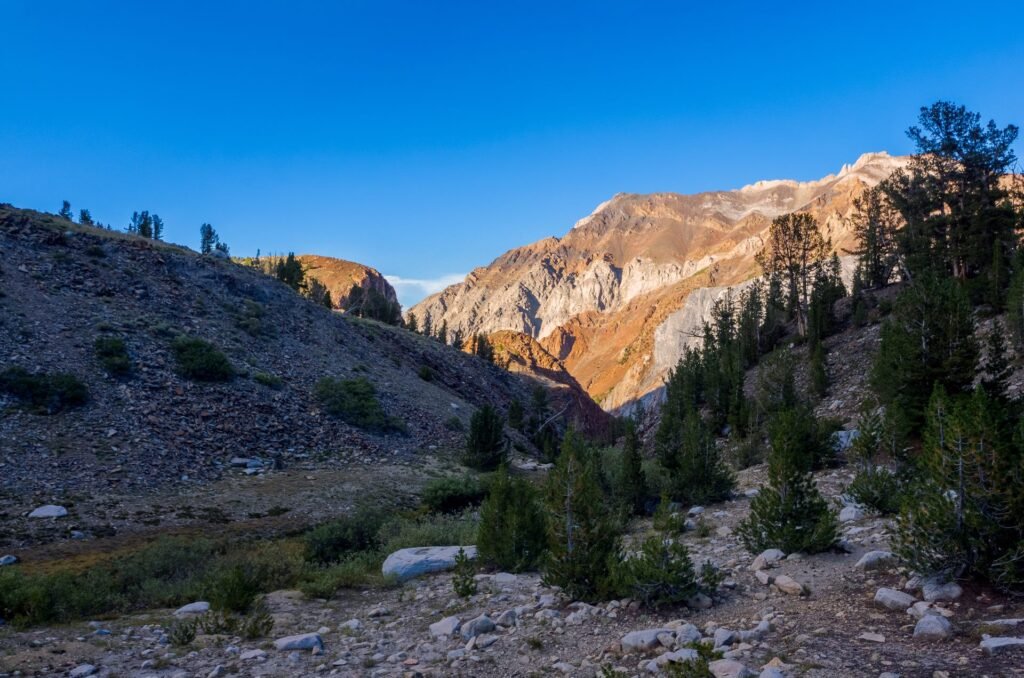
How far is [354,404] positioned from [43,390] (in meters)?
16.0

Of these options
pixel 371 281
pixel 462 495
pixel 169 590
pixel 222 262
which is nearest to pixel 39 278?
pixel 222 262

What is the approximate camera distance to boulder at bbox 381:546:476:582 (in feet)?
41.9

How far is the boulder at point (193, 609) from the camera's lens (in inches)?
404

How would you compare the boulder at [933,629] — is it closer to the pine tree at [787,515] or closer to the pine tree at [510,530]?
the pine tree at [787,515]

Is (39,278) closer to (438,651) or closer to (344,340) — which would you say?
(344,340)

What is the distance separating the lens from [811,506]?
9625mm

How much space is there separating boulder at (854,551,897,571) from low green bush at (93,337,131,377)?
1282 inches

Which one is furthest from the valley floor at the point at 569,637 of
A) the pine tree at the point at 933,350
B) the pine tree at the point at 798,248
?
the pine tree at the point at 798,248

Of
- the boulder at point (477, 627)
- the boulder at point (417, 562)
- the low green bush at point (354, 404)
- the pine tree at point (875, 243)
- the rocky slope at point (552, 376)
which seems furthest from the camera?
the rocky slope at point (552, 376)

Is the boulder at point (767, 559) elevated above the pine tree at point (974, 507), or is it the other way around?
the pine tree at point (974, 507)

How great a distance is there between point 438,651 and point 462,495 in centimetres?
1753

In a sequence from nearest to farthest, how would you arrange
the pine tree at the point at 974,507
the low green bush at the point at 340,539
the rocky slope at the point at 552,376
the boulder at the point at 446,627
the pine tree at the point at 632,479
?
the pine tree at the point at 974,507, the boulder at the point at 446,627, the low green bush at the point at 340,539, the pine tree at the point at 632,479, the rocky slope at the point at 552,376

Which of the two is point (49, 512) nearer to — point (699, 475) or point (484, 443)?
point (699, 475)

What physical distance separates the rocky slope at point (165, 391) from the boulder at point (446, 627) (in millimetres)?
14269
